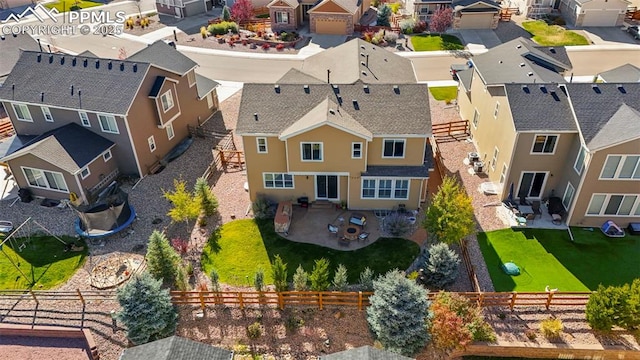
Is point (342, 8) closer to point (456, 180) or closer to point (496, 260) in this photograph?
point (456, 180)

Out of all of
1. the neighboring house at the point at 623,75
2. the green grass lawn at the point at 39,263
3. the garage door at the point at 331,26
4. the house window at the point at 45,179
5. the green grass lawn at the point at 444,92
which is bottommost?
the green grass lawn at the point at 39,263

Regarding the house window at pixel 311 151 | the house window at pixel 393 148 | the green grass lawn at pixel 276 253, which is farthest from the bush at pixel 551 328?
the house window at pixel 311 151

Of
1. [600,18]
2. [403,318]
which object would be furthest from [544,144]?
[600,18]

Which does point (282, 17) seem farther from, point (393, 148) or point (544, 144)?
point (544, 144)

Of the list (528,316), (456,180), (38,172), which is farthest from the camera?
(456,180)

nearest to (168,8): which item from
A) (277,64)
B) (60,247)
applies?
(277,64)

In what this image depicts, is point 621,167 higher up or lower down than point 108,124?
higher up

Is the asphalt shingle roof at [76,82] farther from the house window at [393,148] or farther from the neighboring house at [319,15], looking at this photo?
the neighboring house at [319,15]
